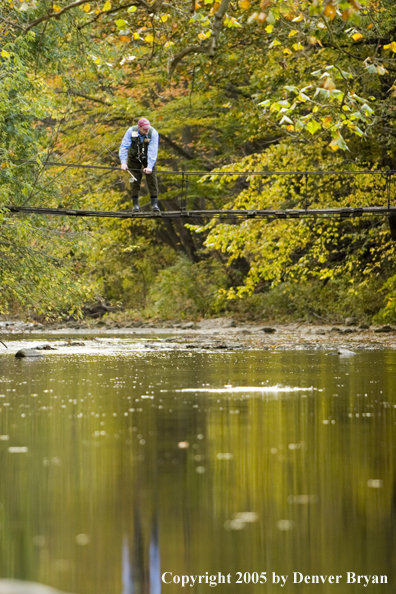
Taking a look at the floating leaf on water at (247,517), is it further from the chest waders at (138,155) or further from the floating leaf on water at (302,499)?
the chest waders at (138,155)

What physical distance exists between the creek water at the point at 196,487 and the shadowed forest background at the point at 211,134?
3108 mm

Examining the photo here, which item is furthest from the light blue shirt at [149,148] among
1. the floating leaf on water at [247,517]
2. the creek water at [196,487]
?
the floating leaf on water at [247,517]

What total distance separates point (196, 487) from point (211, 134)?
93.2 ft

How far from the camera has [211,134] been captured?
32.4 m

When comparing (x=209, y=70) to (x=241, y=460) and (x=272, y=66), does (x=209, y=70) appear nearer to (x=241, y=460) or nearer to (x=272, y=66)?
(x=272, y=66)

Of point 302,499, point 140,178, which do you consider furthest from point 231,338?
point 302,499

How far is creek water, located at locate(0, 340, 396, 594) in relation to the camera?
336cm

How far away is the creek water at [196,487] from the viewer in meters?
3.36

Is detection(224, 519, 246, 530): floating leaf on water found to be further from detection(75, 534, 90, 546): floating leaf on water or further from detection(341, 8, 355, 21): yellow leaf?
detection(341, 8, 355, 21): yellow leaf

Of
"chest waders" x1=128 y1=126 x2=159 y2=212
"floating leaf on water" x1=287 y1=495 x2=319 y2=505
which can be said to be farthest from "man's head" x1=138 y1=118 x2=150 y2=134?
"floating leaf on water" x1=287 y1=495 x2=319 y2=505

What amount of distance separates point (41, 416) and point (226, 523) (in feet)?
11.7

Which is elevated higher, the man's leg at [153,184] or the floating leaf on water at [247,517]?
the man's leg at [153,184]

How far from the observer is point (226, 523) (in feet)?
12.8

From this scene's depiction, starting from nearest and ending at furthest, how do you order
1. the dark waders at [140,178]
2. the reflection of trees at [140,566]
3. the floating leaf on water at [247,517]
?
the reflection of trees at [140,566]
the floating leaf on water at [247,517]
the dark waders at [140,178]
